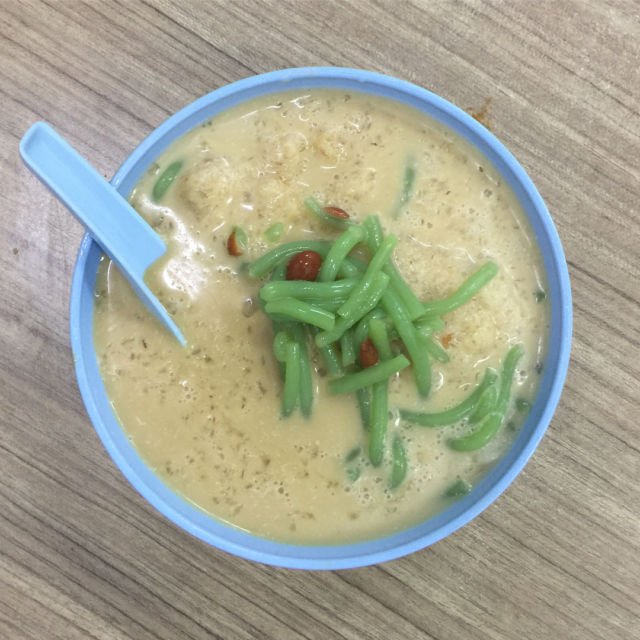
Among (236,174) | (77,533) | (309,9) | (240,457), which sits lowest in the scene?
(77,533)

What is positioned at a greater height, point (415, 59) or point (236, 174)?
point (415, 59)

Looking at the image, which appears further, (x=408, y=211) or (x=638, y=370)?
(x=638, y=370)

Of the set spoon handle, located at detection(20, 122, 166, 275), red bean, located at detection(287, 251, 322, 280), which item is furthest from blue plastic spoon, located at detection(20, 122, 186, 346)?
red bean, located at detection(287, 251, 322, 280)

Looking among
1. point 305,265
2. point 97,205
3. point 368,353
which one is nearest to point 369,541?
point 368,353

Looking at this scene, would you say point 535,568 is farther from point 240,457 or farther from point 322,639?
point 240,457

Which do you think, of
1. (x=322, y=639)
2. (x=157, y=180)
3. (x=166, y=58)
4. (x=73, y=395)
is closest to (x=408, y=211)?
(x=157, y=180)

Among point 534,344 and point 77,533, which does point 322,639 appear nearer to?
point 77,533

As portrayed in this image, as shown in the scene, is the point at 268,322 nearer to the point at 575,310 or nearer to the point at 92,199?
the point at 92,199

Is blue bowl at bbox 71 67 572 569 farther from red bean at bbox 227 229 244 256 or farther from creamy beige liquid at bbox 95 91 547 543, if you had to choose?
red bean at bbox 227 229 244 256
